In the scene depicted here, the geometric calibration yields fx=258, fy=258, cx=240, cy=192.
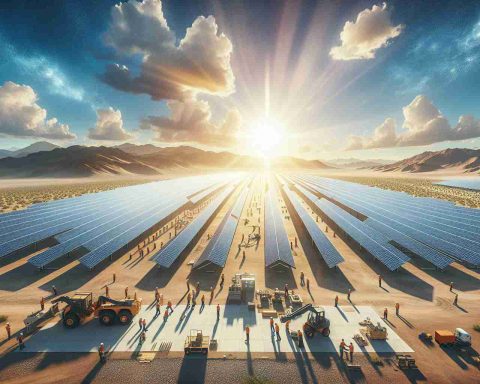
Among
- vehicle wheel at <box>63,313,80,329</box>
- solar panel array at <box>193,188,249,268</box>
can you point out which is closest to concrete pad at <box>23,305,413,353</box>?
vehicle wheel at <box>63,313,80,329</box>

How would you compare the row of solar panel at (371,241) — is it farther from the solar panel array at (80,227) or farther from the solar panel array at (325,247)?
the solar panel array at (80,227)

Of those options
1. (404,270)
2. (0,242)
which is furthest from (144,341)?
(0,242)

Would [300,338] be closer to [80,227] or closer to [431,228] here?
[431,228]

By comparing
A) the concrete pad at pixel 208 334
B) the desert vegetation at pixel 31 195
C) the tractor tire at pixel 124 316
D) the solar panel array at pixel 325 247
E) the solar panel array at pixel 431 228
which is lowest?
the desert vegetation at pixel 31 195

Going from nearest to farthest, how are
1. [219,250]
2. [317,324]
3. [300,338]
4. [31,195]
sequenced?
[300,338] → [317,324] → [219,250] → [31,195]

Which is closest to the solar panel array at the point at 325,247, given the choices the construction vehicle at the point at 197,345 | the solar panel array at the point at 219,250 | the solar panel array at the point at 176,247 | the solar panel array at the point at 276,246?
the solar panel array at the point at 276,246

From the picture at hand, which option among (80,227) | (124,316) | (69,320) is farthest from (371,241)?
(80,227)
